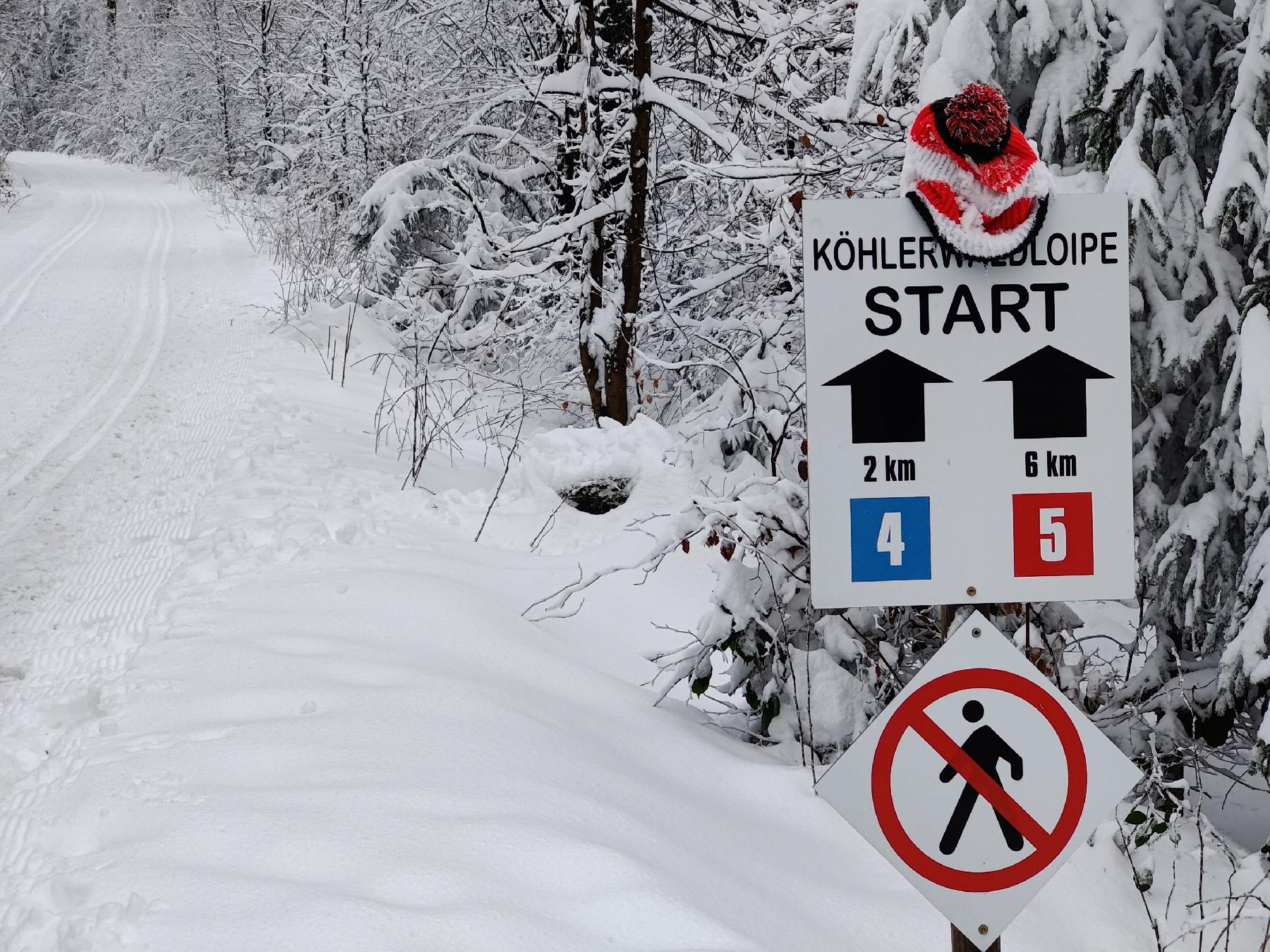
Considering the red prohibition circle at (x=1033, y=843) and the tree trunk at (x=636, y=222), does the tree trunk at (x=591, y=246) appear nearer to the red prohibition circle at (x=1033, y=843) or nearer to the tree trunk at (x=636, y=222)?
the tree trunk at (x=636, y=222)

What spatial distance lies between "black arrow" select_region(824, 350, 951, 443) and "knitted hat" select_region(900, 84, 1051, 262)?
24cm

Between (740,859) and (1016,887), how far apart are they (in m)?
1.31

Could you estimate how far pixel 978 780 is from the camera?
81.3 inches

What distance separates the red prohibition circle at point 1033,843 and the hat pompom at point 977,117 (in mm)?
1024

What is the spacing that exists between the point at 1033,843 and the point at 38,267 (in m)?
17.2

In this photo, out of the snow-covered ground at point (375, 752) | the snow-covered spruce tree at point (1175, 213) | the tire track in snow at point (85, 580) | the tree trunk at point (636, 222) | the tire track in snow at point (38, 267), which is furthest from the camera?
the tire track in snow at point (38, 267)

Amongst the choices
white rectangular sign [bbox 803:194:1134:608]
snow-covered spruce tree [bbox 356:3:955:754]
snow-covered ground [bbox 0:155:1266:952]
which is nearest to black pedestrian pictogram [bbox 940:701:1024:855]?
white rectangular sign [bbox 803:194:1134:608]

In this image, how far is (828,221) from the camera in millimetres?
2080

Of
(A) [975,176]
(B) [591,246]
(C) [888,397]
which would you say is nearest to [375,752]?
(C) [888,397]

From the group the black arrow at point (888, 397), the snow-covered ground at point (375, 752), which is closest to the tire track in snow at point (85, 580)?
the snow-covered ground at point (375, 752)

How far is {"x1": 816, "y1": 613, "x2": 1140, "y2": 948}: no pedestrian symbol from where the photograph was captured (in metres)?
2.06

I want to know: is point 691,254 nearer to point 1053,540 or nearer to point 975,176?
point 975,176

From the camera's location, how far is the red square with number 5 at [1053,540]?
2.07 m

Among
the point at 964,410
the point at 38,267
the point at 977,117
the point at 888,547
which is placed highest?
the point at 38,267
